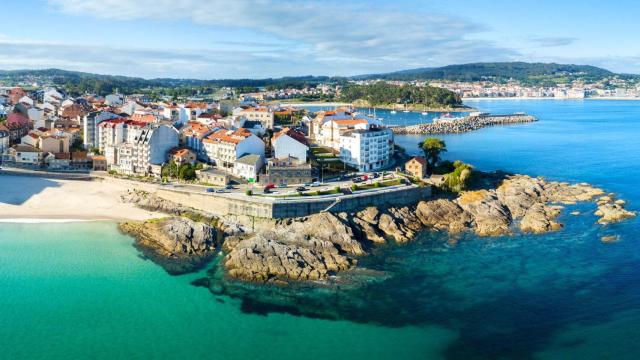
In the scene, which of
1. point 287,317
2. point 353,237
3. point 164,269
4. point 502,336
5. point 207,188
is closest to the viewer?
point 502,336

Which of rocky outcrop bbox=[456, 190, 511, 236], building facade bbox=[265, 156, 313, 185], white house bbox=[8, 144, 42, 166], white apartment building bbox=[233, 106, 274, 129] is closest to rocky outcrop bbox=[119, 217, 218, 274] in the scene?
building facade bbox=[265, 156, 313, 185]

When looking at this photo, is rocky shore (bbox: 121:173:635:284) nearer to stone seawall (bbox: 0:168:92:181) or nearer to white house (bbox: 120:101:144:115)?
stone seawall (bbox: 0:168:92:181)

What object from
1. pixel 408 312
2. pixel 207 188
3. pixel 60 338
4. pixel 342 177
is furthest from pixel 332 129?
pixel 60 338

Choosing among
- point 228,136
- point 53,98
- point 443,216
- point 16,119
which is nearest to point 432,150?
point 443,216

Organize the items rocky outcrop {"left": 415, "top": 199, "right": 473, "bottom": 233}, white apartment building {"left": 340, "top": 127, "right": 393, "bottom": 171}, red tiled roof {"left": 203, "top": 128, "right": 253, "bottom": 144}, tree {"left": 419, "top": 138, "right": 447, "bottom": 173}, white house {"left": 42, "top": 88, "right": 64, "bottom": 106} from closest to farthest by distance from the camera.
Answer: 1. rocky outcrop {"left": 415, "top": 199, "right": 473, "bottom": 233}
2. red tiled roof {"left": 203, "top": 128, "right": 253, "bottom": 144}
3. white apartment building {"left": 340, "top": 127, "right": 393, "bottom": 171}
4. tree {"left": 419, "top": 138, "right": 447, "bottom": 173}
5. white house {"left": 42, "top": 88, "right": 64, "bottom": 106}

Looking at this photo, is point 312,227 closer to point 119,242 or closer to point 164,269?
point 164,269

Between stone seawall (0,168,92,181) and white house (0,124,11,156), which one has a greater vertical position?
white house (0,124,11,156)

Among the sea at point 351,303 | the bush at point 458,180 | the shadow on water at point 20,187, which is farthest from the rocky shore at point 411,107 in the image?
the shadow on water at point 20,187
